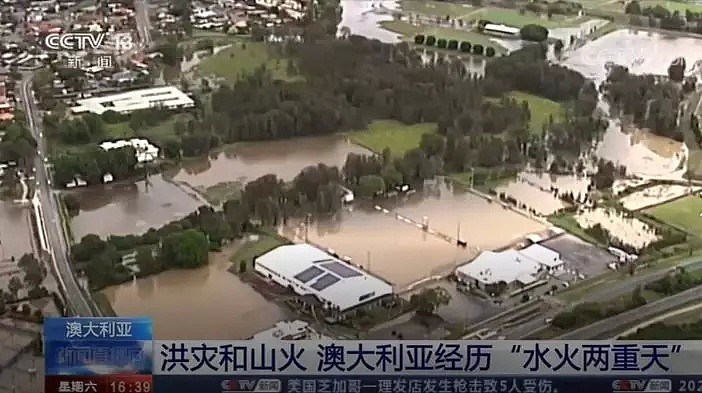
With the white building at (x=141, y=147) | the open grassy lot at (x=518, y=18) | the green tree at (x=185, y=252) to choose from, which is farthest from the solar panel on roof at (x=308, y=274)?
the open grassy lot at (x=518, y=18)

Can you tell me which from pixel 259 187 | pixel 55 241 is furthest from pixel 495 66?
pixel 55 241

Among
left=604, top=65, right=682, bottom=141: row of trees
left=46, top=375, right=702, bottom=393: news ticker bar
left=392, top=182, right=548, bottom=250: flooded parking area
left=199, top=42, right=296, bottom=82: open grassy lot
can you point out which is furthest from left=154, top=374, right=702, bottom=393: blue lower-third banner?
left=199, top=42, right=296, bottom=82: open grassy lot

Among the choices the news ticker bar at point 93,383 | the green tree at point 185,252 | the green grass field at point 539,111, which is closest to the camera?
the news ticker bar at point 93,383

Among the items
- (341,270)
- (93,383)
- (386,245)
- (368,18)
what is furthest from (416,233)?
(93,383)

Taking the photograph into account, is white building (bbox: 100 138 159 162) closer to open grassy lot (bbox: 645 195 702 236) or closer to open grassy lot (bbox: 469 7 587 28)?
open grassy lot (bbox: 469 7 587 28)

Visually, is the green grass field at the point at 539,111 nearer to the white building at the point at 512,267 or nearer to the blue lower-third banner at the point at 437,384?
the white building at the point at 512,267

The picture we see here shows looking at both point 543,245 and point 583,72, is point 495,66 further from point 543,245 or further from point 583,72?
point 543,245
